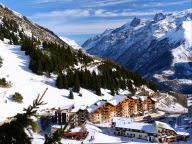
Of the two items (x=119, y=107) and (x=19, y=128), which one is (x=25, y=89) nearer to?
(x=119, y=107)

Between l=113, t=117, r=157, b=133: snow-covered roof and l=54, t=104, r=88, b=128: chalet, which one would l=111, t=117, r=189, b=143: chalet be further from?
l=54, t=104, r=88, b=128: chalet

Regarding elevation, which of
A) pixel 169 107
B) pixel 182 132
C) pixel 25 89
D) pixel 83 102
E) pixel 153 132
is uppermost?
pixel 25 89

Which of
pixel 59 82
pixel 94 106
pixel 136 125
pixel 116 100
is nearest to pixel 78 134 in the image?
pixel 136 125

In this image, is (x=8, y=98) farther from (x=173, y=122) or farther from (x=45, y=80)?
(x=173, y=122)

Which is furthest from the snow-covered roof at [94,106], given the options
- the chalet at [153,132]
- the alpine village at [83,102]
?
the chalet at [153,132]

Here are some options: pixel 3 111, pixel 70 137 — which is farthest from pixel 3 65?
pixel 70 137

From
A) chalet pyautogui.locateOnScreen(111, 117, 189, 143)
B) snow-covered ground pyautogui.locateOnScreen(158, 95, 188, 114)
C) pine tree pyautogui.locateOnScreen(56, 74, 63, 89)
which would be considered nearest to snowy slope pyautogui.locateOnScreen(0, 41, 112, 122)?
pine tree pyautogui.locateOnScreen(56, 74, 63, 89)
